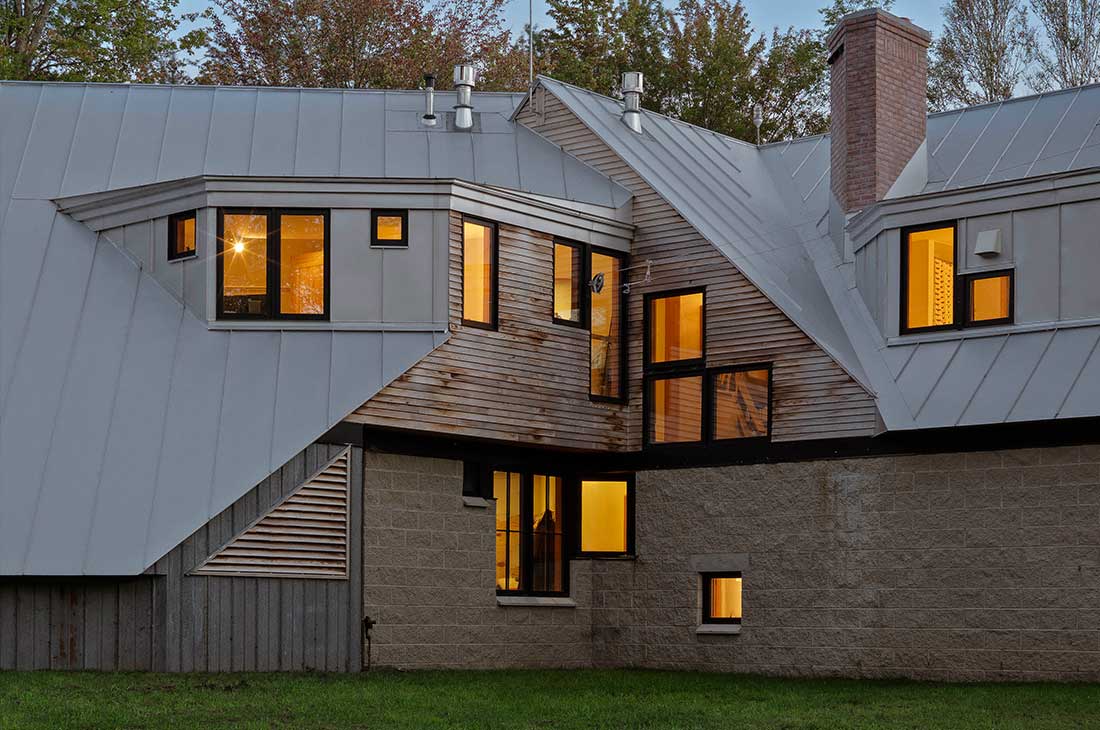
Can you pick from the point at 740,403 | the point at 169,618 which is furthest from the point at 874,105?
the point at 169,618

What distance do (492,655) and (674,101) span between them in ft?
70.6

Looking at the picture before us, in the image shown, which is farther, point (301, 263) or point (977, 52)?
point (977, 52)

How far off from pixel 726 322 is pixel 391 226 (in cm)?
456

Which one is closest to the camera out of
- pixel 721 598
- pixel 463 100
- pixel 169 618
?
pixel 169 618

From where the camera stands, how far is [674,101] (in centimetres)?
4097

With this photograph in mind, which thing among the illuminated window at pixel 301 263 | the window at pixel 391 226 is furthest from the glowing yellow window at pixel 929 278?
the illuminated window at pixel 301 263

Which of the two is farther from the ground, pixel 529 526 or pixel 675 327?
pixel 675 327

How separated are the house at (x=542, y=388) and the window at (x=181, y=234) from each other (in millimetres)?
54

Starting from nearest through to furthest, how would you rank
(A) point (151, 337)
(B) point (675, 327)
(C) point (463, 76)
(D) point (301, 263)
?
(A) point (151, 337) → (D) point (301, 263) → (B) point (675, 327) → (C) point (463, 76)

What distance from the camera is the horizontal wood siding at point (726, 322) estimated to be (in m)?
21.6

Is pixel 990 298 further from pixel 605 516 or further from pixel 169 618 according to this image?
pixel 169 618

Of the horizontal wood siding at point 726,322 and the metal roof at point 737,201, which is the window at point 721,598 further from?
the metal roof at point 737,201

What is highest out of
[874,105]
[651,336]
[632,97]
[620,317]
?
[632,97]

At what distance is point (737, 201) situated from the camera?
978 inches
